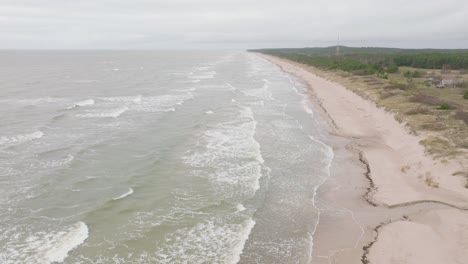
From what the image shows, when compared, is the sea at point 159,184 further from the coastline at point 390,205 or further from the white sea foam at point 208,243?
the coastline at point 390,205

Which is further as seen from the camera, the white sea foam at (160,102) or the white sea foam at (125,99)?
the white sea foam at (125,99)

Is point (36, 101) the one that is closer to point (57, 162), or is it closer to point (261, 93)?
point (57, 162)

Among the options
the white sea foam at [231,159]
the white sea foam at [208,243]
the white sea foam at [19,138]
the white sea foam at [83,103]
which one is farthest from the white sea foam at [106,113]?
the white sea foam at [208,243]

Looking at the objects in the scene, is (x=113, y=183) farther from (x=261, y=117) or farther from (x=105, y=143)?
(x=261, y=117)

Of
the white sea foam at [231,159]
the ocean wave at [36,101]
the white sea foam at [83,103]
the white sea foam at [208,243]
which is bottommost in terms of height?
the white sea foam at [208,243]

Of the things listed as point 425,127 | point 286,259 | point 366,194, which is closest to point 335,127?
point 425,127

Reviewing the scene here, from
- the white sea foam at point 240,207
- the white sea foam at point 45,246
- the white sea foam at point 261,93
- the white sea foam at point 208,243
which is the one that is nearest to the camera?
the white sea foam at point 45,246
